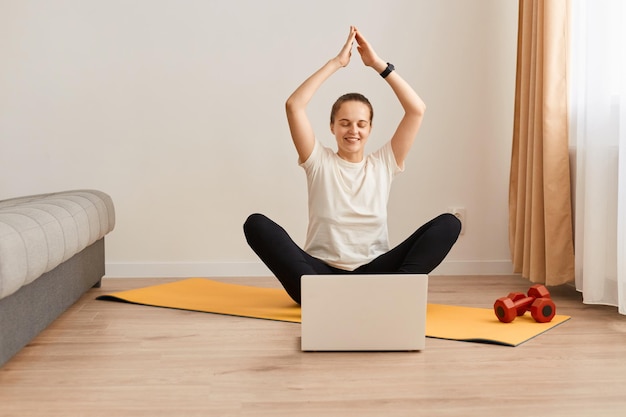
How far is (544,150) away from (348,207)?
2.95 ft

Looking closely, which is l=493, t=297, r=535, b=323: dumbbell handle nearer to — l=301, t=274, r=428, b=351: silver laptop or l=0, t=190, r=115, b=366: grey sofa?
l=301, t=274, r=428, b=351: silver laptop

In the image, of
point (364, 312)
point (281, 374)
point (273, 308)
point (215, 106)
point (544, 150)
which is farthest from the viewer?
point (215, 106)

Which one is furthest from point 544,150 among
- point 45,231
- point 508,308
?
point 45,231

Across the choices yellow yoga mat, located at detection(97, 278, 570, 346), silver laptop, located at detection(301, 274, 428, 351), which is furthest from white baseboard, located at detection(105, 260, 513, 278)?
silver laptop, located at detection(301, 274, 428, 351)

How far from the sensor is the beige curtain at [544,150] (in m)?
3.14

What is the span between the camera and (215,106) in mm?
3670

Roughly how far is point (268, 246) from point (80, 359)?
29.2 inches

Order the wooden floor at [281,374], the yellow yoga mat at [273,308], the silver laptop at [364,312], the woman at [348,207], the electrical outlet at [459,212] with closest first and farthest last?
1. the wooden floor at [281,374]
2. the silver laptop at [364,312]
3. the yellow yoga mat at [273,308]
4. the woman at [348,207]
5. the electrical outlet at [459,212]

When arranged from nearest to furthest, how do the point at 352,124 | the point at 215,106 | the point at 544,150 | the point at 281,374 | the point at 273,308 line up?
the point at 281,374 < the point at 352,124 < the point at 273,308 < the point at 544,150 < the point at 215,106

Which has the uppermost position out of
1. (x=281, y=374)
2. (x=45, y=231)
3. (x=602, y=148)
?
(x=602, y=148)

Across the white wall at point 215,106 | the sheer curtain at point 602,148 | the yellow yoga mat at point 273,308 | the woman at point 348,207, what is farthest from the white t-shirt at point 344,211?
the white wall at point 215,106

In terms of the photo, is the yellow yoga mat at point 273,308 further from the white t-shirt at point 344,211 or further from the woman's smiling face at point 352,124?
the woman's smiling face at point 352,124

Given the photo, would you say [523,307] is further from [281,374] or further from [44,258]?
[44,258]

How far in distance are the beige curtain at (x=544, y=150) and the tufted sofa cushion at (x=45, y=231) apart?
67.0 inches
